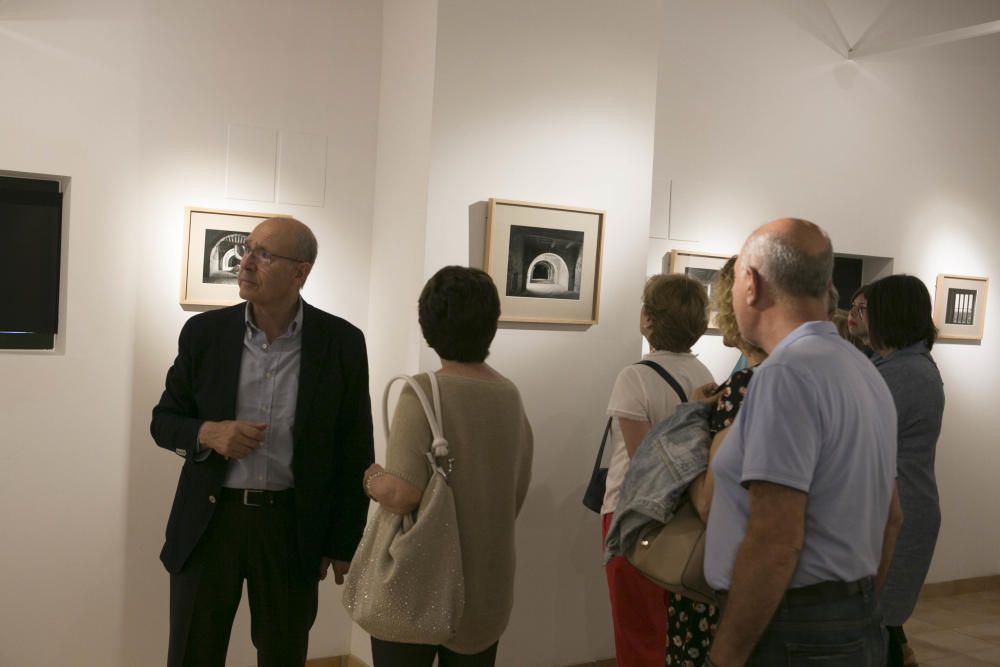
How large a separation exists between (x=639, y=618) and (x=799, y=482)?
187 centimetres

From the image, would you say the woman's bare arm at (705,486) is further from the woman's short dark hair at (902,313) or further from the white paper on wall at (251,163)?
the white paper on wall at (251,163)

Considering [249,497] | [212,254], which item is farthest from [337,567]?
[212,254]

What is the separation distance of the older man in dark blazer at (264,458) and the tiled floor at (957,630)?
13.8 ft

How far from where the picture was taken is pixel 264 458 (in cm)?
290

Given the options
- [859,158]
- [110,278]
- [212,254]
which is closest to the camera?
[110,278]

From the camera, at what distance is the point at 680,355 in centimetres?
348

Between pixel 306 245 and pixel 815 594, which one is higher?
pixel 306 245

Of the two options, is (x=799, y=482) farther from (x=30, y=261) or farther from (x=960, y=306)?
(x=960, y=306)

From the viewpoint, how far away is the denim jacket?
6.75 feet

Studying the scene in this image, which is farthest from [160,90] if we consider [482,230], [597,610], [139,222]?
[597,610]

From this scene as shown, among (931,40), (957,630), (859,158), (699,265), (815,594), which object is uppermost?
(931,40)

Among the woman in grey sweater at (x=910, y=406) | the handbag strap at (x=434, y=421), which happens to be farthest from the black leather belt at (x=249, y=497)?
the woman in grey sweater at (x=910, y=406)

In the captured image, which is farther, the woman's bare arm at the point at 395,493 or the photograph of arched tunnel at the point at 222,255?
the photograph of arched tunnel at the point at 222,255

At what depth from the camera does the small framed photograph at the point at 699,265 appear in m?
5.74
